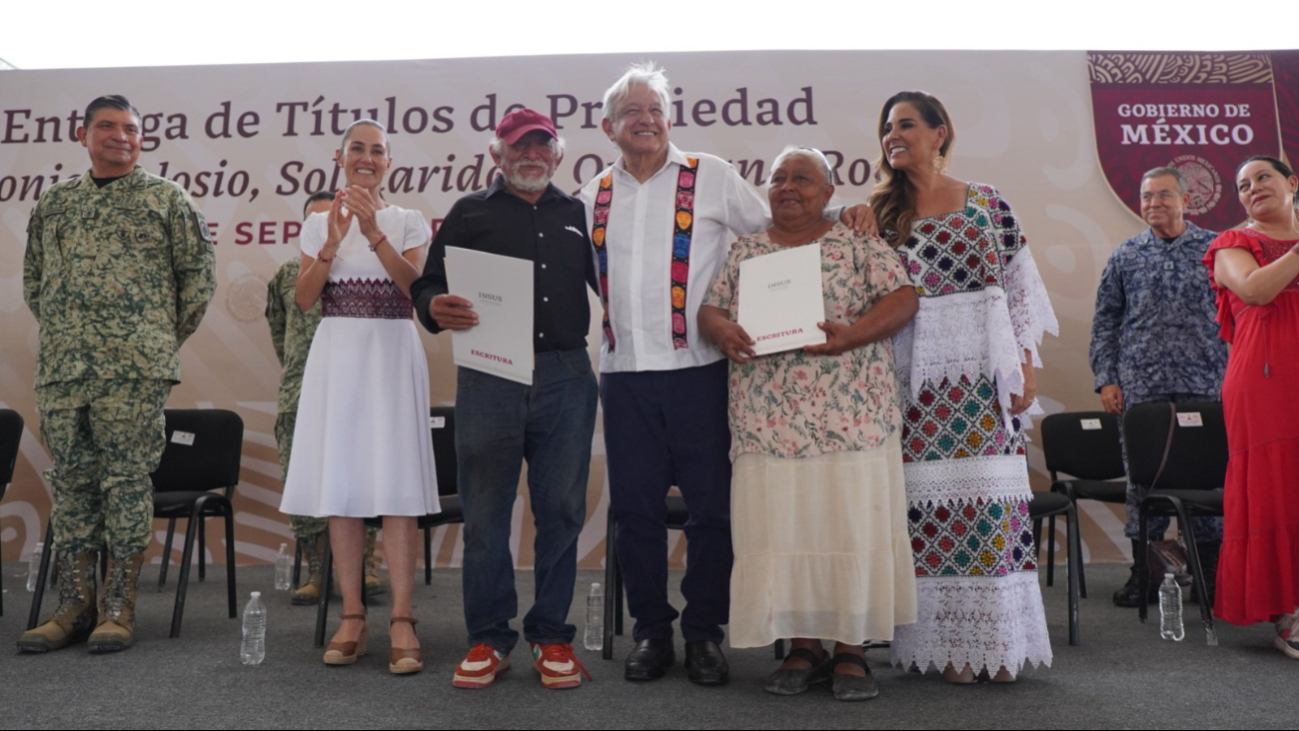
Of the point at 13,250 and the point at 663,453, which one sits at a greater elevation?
the point at 13,250

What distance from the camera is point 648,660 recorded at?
2.80 metres

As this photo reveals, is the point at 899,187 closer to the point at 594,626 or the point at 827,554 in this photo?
the point at 827,554

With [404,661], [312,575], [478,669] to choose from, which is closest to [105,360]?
[404,661]

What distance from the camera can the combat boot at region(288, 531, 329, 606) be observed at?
14.2 ft

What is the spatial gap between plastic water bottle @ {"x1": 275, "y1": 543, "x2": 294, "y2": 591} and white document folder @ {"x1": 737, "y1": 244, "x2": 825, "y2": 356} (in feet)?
10.4

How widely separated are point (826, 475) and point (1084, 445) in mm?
2753

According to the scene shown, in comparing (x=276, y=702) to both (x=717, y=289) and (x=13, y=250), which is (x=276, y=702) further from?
(x=13, y=250)

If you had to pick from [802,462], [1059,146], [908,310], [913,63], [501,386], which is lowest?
[802,462]

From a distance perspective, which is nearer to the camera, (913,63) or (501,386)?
(501,386)

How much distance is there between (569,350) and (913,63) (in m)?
3.54

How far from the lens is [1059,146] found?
5.36 meters

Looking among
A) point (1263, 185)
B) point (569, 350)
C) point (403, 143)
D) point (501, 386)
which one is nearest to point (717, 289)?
point (569, 350)

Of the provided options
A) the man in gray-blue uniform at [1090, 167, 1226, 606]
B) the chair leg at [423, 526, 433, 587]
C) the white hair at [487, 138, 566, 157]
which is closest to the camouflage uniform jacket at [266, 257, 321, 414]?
the chair leg at [423, 526, 433, 587]

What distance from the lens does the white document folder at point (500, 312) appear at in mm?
2699
